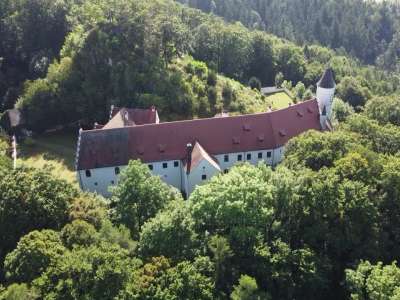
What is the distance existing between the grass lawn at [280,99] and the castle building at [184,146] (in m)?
33.3

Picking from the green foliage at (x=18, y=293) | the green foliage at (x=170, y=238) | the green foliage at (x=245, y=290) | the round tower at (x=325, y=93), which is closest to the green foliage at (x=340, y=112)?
the round tower at (x=325, y=93)

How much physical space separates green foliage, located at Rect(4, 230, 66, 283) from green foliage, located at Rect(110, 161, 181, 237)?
9019mm

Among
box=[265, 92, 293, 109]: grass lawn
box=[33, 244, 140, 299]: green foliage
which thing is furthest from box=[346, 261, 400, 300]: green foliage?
box=[265, 92, 293, 109]: grass lawn

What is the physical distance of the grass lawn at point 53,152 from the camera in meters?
68.3

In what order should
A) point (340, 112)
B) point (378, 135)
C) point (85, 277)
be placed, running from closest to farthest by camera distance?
1. point (85, 277)
2. point (378, 135)
3. point (340, 112)

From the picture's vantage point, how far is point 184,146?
196 feet

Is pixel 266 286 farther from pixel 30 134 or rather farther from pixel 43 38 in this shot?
pixel 43 38

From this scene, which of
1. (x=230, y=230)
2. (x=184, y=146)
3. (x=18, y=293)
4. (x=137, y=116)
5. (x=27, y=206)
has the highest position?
(x=137, y=116)

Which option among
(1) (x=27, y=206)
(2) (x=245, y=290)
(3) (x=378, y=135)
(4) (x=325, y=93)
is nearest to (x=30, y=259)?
(1) (x=27, y=206)

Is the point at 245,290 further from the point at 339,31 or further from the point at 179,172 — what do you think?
the point at 339,31

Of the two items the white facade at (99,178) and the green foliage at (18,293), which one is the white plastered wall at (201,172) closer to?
the white facade at (99,178)

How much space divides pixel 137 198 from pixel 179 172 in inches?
604

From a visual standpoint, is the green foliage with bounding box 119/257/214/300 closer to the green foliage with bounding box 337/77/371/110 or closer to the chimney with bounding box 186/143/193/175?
the chimney with bounding box 186/143/193/175

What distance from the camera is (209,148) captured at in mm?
60188
